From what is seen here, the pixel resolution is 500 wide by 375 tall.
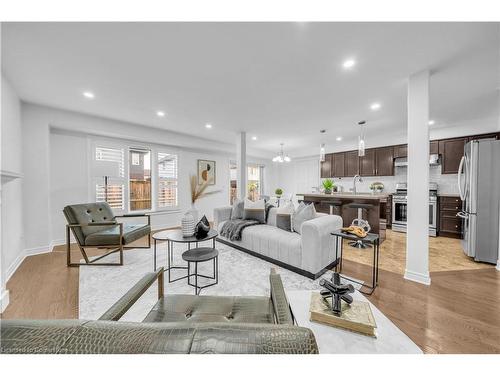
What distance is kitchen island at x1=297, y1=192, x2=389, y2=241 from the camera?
12.8 ft

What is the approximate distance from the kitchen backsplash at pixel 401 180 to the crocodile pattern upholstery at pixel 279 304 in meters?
5.73

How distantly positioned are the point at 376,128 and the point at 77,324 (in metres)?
5.71

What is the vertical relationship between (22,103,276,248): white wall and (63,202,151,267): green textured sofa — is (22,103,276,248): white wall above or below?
above

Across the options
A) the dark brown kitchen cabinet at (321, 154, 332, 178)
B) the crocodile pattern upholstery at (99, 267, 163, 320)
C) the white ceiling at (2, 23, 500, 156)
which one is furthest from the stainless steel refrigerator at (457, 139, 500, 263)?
the crocodile pattern upholstery at (99, 267, 163, 320)

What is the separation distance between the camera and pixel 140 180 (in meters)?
4.84

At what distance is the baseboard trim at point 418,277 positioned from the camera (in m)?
2.25

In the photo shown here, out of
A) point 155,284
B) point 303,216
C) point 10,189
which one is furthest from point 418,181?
point 10,189

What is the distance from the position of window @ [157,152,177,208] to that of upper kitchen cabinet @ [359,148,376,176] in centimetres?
544

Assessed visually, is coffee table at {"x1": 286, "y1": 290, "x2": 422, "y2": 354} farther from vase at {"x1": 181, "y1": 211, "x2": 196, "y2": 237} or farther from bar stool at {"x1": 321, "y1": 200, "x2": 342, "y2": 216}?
bar stool at {"x1": 321, "y1": 200, "x2": 342, "y2": 216}

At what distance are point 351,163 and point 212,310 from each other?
243 inches

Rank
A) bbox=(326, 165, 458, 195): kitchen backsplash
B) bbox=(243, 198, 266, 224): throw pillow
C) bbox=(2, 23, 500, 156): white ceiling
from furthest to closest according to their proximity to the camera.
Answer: bbox=(326, 165, 458, 195): kitchen backsplash < bbox=(243, 198, 266, 224): throw pillow < bbox=(2, 23, 500, 156): white ceiling

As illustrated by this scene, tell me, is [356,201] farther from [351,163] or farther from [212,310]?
[212,310]

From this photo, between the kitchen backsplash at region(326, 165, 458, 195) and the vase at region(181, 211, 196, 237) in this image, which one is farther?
the kitchen backsplash at region(326, 165, 458, 195)
